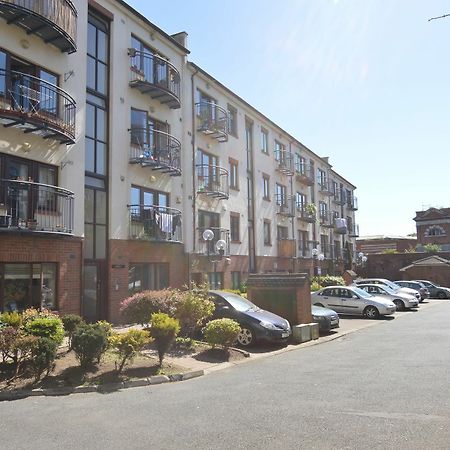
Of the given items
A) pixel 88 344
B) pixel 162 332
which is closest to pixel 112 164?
pixel 162 332

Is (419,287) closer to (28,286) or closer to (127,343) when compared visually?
(28,286)

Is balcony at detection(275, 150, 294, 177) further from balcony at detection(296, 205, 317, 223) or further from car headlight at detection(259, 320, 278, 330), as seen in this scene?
car headlight at detection(259, 320, 278, 330)

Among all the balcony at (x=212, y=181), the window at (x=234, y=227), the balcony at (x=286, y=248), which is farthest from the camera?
the balcony at (x=286, y=248)

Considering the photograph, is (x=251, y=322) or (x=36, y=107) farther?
(x=36, y=107)

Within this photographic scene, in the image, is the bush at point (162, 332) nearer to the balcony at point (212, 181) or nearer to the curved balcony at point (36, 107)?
the curved balcony at point (36, 107)

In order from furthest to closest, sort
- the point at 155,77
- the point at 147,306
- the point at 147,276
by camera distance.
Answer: the point at 155,77
the point at 147,276
the point at 147,306

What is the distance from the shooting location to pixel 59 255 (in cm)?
1487

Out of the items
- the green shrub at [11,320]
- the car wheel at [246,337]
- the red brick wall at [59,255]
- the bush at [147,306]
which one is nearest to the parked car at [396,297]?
the car wheel at [246,337]

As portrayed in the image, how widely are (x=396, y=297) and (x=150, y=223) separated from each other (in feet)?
50.9

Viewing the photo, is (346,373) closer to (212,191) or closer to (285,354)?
(285,354)

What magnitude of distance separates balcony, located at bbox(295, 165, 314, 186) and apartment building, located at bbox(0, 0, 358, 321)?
692 cm

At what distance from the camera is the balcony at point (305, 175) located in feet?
120

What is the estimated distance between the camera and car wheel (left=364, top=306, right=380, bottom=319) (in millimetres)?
22442

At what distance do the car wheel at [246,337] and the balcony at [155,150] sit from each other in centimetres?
829
